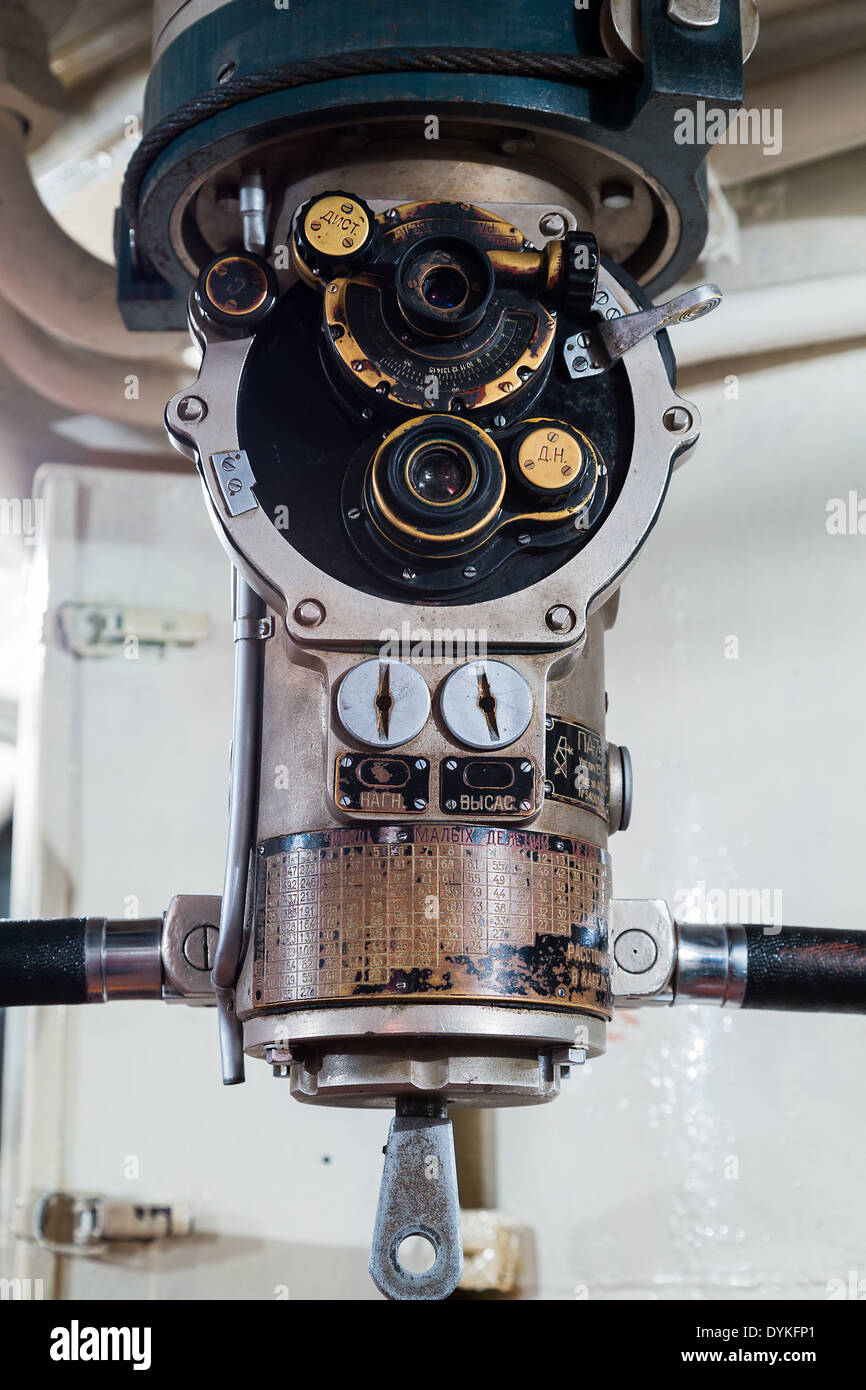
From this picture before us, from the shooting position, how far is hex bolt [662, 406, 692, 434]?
3.28 feet

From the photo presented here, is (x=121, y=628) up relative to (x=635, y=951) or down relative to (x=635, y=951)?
up

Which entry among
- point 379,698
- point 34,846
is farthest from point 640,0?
point 34,846

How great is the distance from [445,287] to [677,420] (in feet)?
0.64

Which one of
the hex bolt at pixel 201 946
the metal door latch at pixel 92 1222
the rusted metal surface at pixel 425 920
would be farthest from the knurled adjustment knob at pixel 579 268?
the metal door latch at pixel 92 1222

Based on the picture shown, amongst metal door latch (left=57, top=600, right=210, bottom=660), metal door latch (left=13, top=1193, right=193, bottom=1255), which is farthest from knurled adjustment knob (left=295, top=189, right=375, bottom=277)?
metal door latch (left=13, top=1193, right=193, bottom=1255)

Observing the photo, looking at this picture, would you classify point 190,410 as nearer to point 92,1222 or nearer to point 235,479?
point 235,479

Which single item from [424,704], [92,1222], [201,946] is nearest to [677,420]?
[424,704]

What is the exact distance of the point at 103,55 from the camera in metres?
1.62

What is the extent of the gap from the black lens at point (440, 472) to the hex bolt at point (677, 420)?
0.17 meters

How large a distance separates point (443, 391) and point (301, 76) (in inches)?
9.7

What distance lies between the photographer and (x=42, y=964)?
99cm

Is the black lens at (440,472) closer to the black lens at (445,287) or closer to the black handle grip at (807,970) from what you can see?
the black lens at (445,287)

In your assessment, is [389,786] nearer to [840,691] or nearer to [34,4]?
[840,691]

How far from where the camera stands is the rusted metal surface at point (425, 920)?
2.82 feet
